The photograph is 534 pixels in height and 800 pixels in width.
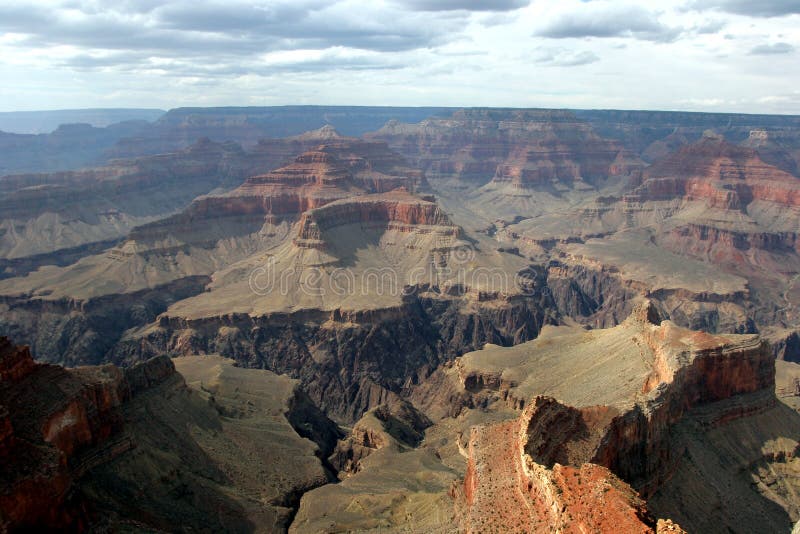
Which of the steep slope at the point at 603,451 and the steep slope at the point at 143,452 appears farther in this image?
the steep slope at the point at 143,452

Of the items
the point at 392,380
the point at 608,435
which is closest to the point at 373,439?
the point at 392,380

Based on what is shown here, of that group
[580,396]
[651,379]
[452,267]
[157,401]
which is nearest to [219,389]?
[157,401]

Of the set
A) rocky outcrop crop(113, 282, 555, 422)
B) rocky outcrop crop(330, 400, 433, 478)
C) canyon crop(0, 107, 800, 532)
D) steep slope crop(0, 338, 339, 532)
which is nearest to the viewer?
steep slope crop(0, 338, 339, 532)

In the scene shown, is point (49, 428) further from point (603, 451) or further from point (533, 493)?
point (603, 451)

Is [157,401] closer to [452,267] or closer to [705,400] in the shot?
[705,400]

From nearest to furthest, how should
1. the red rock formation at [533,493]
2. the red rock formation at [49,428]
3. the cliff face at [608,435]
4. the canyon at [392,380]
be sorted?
the red rock formation at [533,493], the cliff face at [608,435], the red rock formation at [49,428], the canyon at [392,380]

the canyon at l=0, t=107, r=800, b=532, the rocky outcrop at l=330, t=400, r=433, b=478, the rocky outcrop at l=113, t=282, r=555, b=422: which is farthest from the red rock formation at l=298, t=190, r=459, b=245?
the rocky outcrop at l=330, t=400, r=433, b=478

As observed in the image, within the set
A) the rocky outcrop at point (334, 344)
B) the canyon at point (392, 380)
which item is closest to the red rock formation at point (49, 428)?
the canyon at point (392, 380)

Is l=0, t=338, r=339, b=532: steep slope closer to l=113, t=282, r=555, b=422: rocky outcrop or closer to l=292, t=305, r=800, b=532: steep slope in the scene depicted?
l=292, t=305, r=800, b=532: steep slope

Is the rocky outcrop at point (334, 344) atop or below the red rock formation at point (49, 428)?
below

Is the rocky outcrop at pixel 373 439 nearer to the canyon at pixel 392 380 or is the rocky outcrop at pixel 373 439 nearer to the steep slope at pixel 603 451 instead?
the steep slope at pixel 603 451
